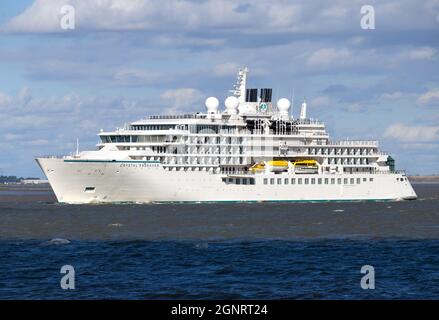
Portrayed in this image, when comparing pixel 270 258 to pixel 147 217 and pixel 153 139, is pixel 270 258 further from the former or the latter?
pixel 153 139

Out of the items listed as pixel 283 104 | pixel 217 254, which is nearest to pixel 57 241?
pixel 217 254

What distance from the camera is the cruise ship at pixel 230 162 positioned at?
97312 millimetres

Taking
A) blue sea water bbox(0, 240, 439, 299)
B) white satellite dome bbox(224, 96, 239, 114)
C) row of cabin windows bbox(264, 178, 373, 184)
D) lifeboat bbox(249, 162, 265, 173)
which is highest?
white satellite dome bbox(224, 96, 239, 114)

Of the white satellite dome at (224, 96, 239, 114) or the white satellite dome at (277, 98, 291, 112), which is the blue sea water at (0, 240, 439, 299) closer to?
the white satellite dome at (224, 96, 239, 114)

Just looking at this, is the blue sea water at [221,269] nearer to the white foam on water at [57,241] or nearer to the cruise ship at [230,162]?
the white foam on water at [57,241]

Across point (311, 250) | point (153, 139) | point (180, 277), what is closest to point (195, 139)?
point (153, 139)

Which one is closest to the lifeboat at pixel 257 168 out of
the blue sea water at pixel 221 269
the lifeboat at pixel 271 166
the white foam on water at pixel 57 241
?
the lifeboat at pixel 271 166

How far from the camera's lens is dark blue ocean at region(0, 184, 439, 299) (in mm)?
40094

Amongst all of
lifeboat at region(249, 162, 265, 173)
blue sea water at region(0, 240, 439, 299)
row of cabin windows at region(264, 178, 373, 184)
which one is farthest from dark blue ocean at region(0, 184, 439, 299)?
lifeboat at region(249, 162, 265, 173)

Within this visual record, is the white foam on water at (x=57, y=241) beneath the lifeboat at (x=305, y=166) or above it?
beneath

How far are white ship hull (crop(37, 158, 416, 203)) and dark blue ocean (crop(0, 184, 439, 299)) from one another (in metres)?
10.5

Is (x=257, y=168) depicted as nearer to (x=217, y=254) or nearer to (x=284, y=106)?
(x=284, y=106)

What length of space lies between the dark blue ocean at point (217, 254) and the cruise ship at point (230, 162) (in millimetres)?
11316

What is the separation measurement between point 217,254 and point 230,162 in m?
56.7
